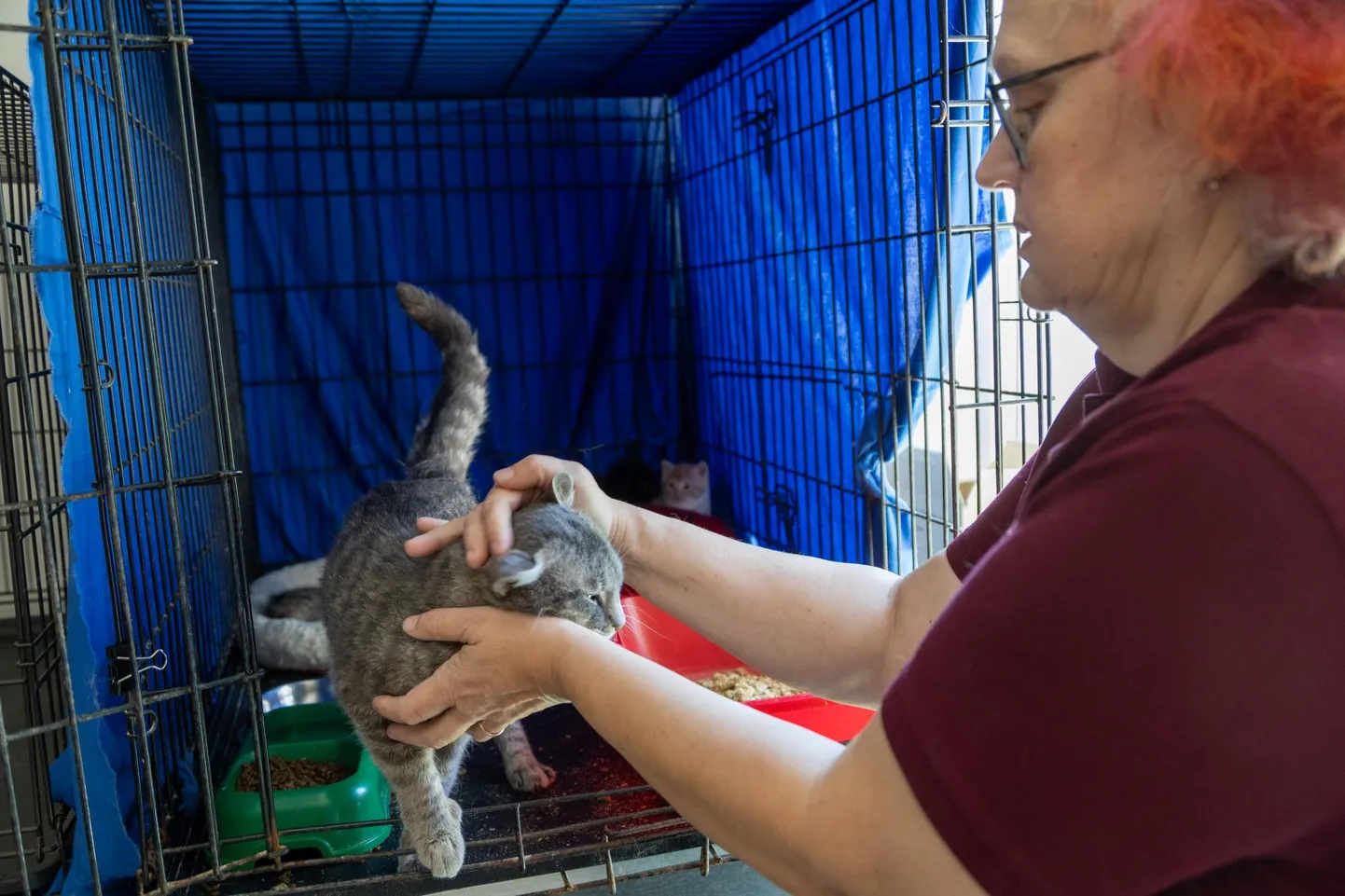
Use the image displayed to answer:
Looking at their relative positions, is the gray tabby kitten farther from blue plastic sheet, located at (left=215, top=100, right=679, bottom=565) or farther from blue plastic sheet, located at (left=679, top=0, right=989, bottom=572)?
blue plastic sheet, located at (left=215, top=100, right=679, bottom=565)

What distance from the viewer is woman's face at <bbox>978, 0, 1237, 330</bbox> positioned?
81 centimetres

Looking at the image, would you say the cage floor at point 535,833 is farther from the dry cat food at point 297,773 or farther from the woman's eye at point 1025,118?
the woman's eye at point 1025,118

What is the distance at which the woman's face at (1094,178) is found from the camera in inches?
32.0

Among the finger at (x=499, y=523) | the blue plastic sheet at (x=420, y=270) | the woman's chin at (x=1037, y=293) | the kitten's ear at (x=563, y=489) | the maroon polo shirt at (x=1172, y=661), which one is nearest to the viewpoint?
the maroon polo shirt at (x=1172, y=661)

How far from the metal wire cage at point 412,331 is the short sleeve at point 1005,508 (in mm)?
840

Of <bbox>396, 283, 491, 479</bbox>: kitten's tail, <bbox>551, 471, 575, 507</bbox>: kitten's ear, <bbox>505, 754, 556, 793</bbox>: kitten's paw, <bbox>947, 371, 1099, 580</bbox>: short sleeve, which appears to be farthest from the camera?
<bbox>505, 754, 556, 793</bbox>: kitten's paw

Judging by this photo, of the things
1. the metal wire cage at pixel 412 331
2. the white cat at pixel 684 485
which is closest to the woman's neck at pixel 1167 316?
the metal wire cage at pixel 412 331

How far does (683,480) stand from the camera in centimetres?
380

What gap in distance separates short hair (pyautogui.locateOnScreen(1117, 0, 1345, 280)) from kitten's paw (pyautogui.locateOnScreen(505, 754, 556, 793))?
191cm

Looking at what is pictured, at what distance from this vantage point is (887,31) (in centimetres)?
240

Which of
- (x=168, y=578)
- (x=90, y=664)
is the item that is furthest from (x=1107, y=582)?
(x=168, y=578)

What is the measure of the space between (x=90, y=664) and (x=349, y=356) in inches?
91.0

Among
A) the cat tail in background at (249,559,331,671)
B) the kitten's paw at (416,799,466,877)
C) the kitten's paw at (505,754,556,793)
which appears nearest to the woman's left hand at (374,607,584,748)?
the kitten's paw at (416,799,466,877)

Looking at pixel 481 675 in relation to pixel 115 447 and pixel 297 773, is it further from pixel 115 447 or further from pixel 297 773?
pixel 297 773
